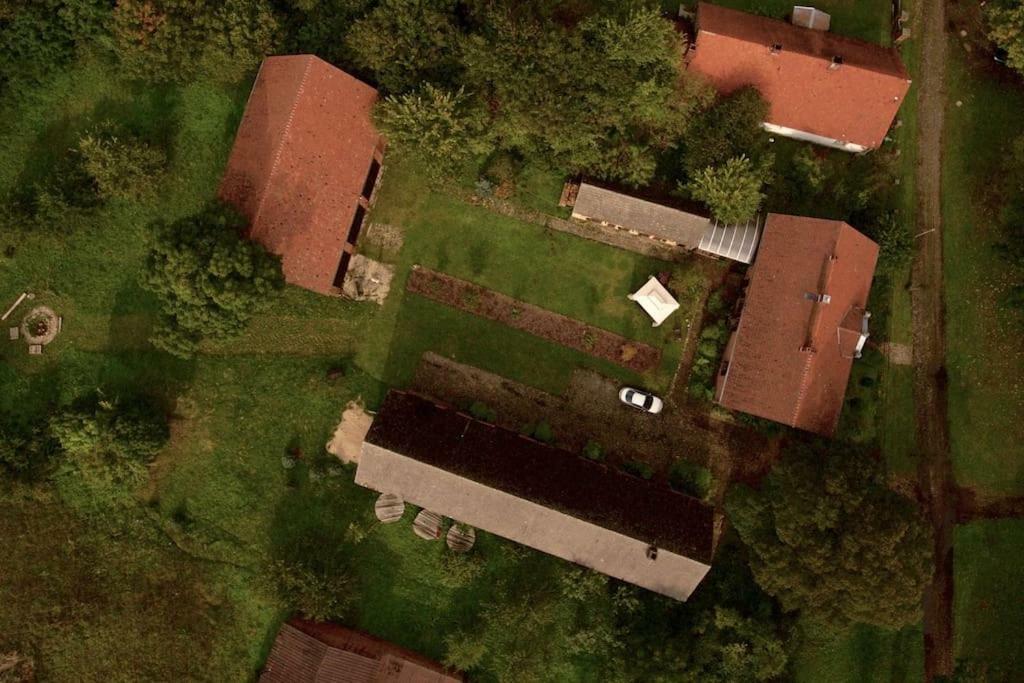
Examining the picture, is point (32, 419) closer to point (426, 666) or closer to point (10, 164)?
point (10, 164)

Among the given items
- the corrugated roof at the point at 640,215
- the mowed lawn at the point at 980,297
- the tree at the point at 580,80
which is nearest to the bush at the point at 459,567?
the corrugated roof at the point at 640,215

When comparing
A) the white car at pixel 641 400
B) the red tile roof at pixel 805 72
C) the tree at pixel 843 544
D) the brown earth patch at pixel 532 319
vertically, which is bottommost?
the tree at pixel 843 544

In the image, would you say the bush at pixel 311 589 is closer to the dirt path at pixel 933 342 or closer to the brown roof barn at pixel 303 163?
the brown roof barn at pixel 303 163

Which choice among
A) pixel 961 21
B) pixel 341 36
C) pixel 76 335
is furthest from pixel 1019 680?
pixel 76 335

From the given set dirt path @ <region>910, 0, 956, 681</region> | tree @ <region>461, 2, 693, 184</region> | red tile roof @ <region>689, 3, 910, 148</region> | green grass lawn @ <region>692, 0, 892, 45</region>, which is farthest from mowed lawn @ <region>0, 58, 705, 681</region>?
green grass lawn @ <region>692, 0, 892, 45</region>

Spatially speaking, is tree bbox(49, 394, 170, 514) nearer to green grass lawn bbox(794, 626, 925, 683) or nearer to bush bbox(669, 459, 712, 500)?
bush bbox(669, 459, 712, 500)

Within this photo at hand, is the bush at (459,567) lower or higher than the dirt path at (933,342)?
lower
